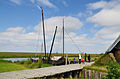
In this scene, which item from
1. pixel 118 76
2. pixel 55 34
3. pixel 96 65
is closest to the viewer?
pixel 118 76

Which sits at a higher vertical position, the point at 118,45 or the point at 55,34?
the point at 55,34

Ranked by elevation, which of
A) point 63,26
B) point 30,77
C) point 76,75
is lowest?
point 76,75

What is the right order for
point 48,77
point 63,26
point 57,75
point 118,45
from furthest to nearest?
point 63,26 < point 118,45 < point 57,75 < point 48,77

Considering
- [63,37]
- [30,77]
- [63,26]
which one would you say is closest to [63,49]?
[63,37]

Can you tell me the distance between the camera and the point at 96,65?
16.3 meters

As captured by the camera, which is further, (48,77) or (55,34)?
(55,34)

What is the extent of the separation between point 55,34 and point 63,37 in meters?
3.17

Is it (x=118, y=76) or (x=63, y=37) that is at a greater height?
(x=63, y=37)

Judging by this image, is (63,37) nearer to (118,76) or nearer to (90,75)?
(90,75)

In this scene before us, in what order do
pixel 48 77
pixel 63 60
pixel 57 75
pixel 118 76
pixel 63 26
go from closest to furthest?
1. pixel 118 76
2. pixel 48 77
3. pixel 57 75
4. pixel 63 60
5. pixel 63 26

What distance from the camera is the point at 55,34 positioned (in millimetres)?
31344

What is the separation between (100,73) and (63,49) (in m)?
19.9

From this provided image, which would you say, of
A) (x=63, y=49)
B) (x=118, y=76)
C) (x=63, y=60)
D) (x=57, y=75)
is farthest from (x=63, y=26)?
(x=118, y=76)

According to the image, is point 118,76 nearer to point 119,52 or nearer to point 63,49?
point 119,52
